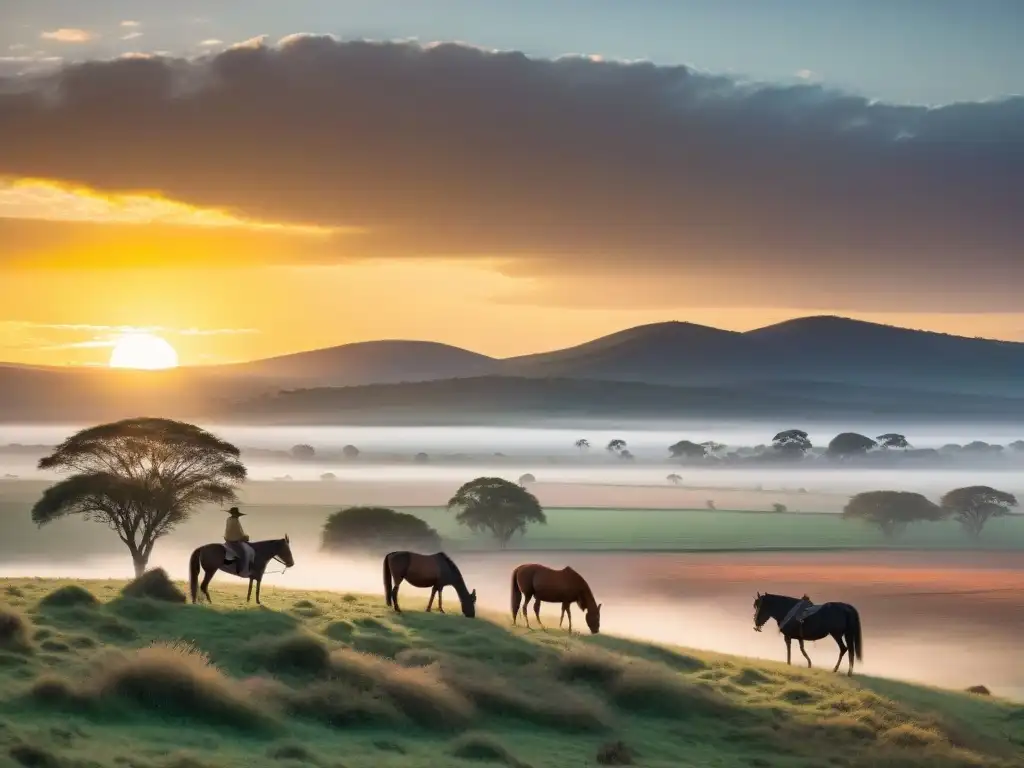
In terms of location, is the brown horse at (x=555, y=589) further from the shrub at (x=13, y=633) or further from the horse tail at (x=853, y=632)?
the shrub at (x=13, y=633)

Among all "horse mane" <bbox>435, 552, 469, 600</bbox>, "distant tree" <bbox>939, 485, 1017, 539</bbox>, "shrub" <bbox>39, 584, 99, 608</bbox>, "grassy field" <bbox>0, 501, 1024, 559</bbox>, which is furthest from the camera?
"distant tree" <bbox>939, 485, 1017, 539</bbox>

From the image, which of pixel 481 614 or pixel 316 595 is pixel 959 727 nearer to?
pixel 481 614

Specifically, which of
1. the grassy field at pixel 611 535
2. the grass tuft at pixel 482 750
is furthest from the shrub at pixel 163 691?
the grassy field at pixel 611 535

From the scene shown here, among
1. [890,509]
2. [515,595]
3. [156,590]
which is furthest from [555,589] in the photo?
[890,509]

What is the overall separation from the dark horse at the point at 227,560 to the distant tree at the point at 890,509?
130m

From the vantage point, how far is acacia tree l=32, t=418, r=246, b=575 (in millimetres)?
65188

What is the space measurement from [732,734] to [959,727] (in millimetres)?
7102

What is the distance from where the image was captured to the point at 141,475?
6656 centimetres

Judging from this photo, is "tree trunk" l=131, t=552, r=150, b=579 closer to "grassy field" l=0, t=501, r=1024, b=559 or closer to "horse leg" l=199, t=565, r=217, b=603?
"horse leg" l=199, t=565, r=217, b=603

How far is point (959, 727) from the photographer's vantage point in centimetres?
4100

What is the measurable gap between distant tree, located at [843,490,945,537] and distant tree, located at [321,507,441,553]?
74.2 m

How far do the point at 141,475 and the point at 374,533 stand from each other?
46.2m

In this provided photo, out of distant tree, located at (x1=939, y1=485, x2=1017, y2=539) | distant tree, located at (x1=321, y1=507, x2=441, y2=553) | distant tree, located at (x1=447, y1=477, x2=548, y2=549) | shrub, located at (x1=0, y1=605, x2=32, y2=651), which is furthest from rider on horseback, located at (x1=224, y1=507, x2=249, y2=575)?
distant tree, located at (x1=939, y1=485, x2=1017, y2=539)

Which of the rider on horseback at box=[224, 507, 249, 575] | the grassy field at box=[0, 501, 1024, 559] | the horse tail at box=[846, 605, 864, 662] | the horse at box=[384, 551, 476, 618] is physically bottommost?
the horse tail at box=[846, 605, 864, 662]
